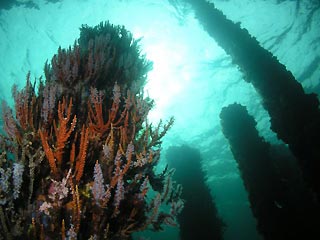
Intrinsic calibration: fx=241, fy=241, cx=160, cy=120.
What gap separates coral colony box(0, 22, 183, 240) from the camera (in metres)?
2.02

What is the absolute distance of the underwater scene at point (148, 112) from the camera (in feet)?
7.43

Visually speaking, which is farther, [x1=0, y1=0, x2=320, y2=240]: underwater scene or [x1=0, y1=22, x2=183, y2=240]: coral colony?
[x1=0, y1=0, x2=320, y2=240]: underwater scene

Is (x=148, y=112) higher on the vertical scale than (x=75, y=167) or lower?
higher

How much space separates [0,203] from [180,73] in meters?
14.2

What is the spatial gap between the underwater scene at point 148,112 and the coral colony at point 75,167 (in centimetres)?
1

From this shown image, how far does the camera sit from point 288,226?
28.2 ft

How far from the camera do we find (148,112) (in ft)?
10.6

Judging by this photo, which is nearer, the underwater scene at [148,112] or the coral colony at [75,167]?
the coral colony at [75,167]

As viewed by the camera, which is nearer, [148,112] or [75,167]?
[75,167]

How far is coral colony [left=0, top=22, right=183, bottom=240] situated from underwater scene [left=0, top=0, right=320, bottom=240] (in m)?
0.01

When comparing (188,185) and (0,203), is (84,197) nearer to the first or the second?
(0,203)

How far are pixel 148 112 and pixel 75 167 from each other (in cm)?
120

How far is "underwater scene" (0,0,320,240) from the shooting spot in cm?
226

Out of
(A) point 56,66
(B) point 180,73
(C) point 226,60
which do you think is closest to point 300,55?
(C) point 226,60
